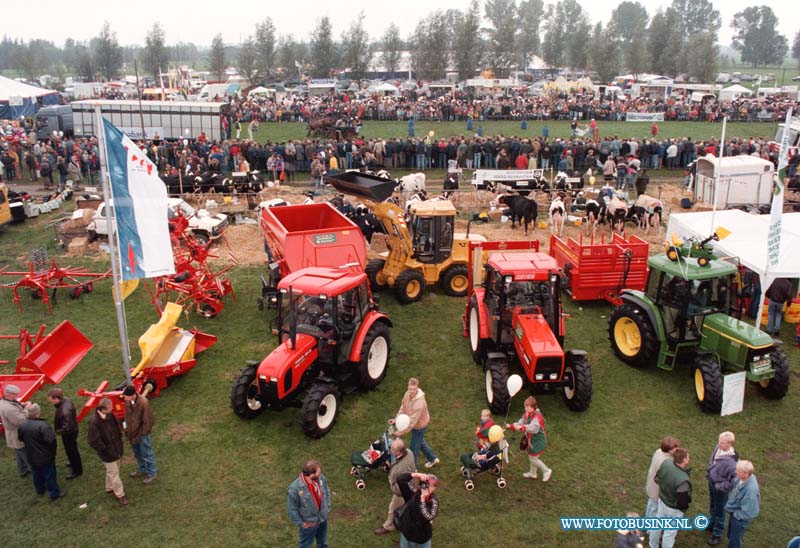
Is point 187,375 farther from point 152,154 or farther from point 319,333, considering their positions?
point 152,154

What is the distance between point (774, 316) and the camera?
1173cm

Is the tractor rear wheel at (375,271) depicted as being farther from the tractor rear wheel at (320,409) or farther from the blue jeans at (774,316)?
the blue jeans at (774,316)

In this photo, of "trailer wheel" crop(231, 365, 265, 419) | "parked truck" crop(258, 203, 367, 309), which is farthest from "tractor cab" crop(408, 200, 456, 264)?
"trailer wheel" crop(231, 365, 265, 419)

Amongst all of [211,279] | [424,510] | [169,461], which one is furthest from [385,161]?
[424,510]

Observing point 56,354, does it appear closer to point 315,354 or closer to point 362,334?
point 315,354

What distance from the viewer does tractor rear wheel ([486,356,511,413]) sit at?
878 cm

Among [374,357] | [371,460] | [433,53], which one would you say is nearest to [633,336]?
[374,357]

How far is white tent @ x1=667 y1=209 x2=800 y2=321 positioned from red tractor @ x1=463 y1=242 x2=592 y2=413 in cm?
345

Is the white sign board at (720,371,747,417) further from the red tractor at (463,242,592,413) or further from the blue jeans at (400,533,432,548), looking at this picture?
the blue jeans at (400,533,432,548)

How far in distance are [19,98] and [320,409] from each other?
34730 mm

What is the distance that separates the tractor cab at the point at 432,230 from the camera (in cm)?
1322

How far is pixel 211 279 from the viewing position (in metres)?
13.1

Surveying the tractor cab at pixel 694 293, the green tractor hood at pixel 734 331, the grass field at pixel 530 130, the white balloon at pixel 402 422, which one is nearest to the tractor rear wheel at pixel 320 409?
the white balloon at pixel 402 422

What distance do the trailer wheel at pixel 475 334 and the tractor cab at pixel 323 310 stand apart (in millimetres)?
2146
